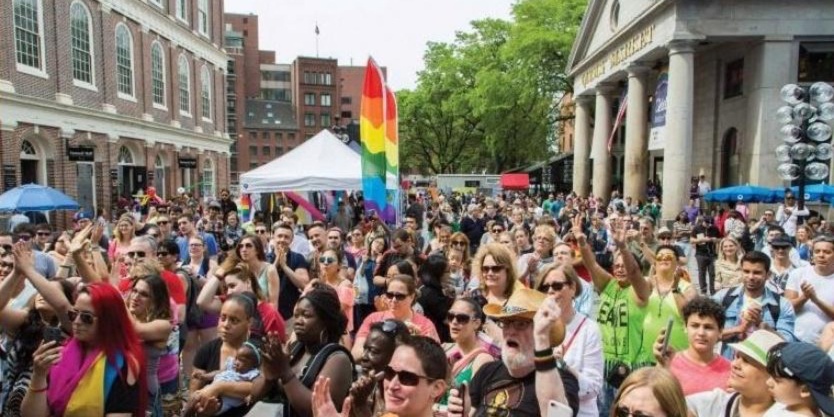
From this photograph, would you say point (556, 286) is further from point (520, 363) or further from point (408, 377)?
point (408, 377)

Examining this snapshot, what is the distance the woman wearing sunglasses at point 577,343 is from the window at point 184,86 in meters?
34.5

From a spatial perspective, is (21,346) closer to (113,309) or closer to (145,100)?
(113,309)

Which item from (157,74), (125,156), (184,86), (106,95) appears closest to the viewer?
(106,95)

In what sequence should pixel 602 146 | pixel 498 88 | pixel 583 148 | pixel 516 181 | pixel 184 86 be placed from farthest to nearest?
pixel 516 181 → pixel 498 88 → pixel 184 86 → pixel 583 148 → pixel 602 146

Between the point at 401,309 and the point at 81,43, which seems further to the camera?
the point at 81,43

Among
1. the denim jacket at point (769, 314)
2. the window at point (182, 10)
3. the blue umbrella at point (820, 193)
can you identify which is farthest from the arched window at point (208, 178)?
the denim jacket at point (769, 314)

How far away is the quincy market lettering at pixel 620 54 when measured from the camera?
848 inches

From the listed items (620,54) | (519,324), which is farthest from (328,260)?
(620,54)

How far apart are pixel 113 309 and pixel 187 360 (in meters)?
2.69

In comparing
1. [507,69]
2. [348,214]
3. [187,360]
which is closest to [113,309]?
[187,360]

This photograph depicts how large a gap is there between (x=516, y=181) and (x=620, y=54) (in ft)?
55.4

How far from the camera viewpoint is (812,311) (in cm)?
497

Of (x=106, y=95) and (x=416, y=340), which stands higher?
(x=106, y=95)

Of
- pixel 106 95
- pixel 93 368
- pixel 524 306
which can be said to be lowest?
pixel 93 368
